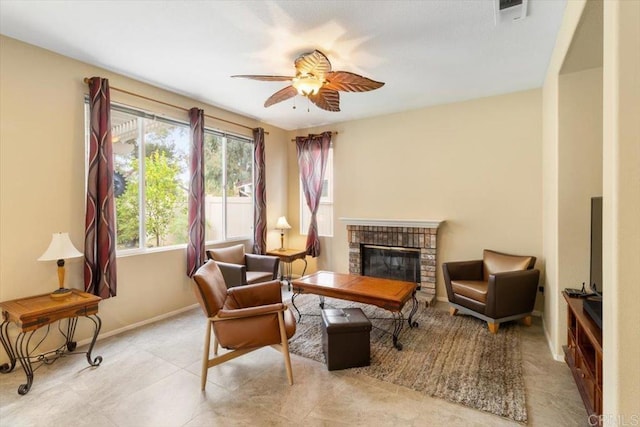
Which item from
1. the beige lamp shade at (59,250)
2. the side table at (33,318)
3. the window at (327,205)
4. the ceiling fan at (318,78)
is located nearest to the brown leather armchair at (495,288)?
the window at (327,205)

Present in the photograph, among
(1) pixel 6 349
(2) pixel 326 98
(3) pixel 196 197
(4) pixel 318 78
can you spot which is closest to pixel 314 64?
(4) pixel 318 78

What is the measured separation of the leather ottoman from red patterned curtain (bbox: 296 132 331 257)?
268 centimetres

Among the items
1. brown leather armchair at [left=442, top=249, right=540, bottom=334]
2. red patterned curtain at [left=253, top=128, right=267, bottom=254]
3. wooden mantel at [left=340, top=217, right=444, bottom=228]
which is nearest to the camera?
brown leather armchair at [left=442, top=249, right=540, bottom=334]

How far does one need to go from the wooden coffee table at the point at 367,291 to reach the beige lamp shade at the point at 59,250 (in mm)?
2085

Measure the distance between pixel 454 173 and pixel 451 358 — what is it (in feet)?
8.31

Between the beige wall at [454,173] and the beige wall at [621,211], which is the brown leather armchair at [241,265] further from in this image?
the beige wall at [621,211]

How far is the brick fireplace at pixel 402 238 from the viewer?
4.21 metres

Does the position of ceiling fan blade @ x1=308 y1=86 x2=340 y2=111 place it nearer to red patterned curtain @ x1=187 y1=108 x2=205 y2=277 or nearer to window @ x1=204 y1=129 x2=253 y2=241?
red patterned curtain @ x1=187 y1=108 x2=205 y2=277

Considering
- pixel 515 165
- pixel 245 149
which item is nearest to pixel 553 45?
pixel 515 165

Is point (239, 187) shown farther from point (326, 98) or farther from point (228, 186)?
point (326, 98)

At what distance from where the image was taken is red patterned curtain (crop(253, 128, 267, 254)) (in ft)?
16.0

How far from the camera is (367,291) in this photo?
9.72 feet

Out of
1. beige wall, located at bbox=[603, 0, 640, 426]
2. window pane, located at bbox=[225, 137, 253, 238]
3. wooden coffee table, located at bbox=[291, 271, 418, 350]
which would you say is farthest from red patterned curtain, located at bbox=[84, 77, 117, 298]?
beige wall, located at bbox=[603, 0, 640, 426]

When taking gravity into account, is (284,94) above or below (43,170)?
above
